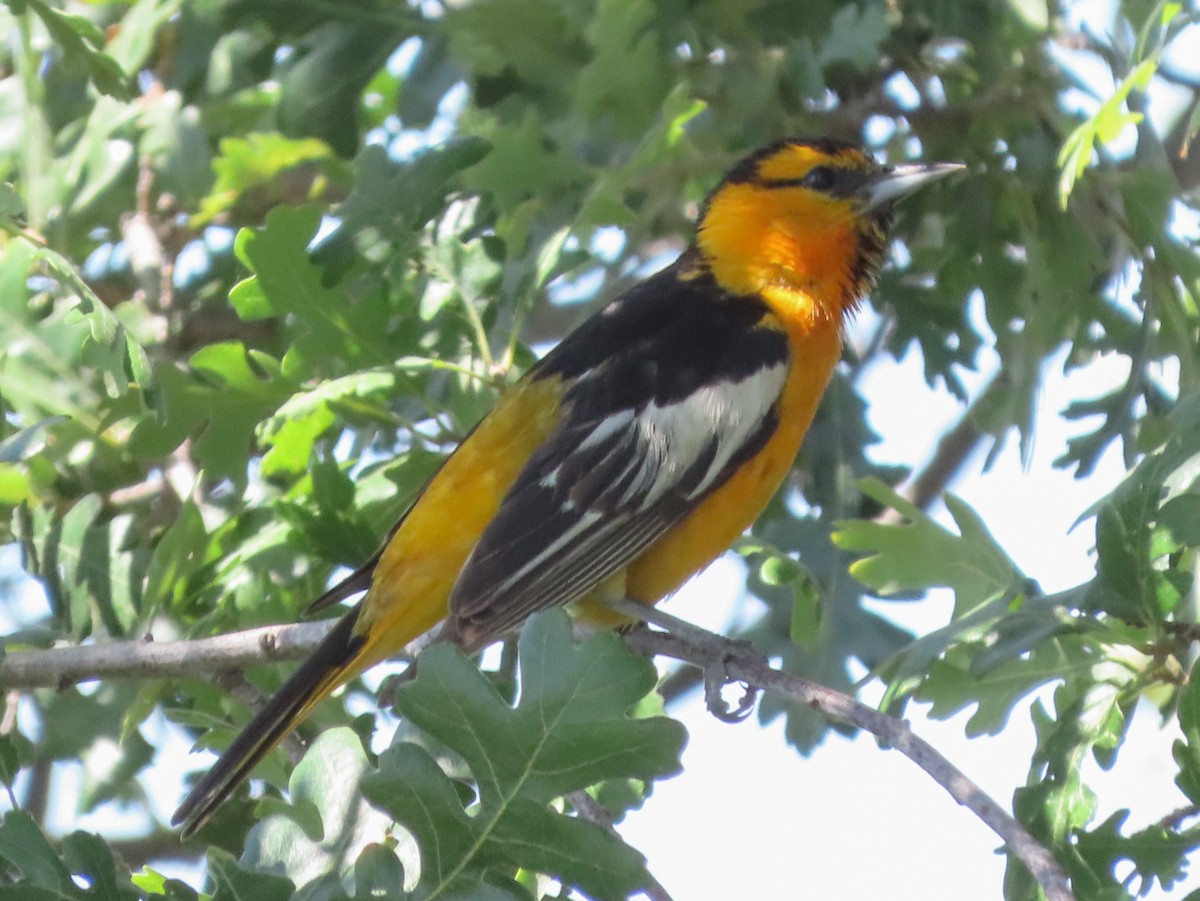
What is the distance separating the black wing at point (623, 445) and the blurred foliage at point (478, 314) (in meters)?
0.23

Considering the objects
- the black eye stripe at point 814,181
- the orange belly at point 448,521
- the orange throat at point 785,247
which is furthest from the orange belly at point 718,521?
the black eye stripe at point 814,181

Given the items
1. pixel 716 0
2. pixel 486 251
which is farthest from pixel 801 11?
pixel 486 251

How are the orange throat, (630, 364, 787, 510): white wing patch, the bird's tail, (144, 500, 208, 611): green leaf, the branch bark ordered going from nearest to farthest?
the branch bark < the bird's tail < (144, 500, 208, 611): green leaf < (630, 364, 787, 510): white wing patch < the orange throat

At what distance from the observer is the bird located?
3.50 metres

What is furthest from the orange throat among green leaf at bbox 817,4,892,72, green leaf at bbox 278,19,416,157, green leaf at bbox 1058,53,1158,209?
green leaf at bbox 1058,53,1158,209

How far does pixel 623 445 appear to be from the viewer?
12.7 ft

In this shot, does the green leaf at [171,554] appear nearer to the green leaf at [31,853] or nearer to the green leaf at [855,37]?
the green leaf at [31,853]

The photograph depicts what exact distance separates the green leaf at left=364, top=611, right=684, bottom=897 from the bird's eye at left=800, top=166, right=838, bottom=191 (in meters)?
2.42

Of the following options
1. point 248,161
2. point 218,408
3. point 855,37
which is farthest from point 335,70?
point 855,37

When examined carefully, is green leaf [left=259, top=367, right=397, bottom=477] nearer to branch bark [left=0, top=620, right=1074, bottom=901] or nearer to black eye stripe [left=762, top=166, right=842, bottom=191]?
branch bark [left=0, top=620, right=1074, bottom=901]

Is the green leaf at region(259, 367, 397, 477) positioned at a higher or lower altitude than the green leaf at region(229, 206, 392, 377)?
lower

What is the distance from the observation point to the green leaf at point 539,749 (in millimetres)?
2297

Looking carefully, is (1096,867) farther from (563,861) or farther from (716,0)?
(716,0)

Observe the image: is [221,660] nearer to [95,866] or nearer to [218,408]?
[95,866]
